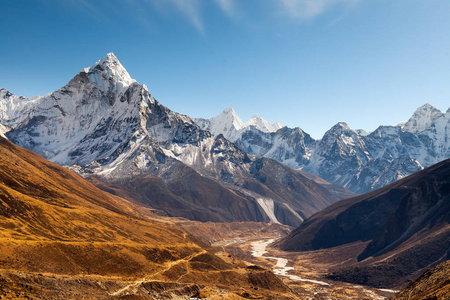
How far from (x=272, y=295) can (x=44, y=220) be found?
106 m

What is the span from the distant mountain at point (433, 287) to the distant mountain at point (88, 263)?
63.3 metres

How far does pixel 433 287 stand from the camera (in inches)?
3172

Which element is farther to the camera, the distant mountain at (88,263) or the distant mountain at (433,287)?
the distant mountain at (88,263)

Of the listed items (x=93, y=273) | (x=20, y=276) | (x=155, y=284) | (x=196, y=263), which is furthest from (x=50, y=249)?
(x=196, y=263)

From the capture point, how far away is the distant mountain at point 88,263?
344 feet

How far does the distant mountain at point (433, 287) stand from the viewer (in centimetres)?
7056

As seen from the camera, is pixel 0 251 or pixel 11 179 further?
pixel 11 179

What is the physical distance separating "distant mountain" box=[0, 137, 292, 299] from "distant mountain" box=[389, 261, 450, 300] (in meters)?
63.3

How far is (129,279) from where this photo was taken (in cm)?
12850

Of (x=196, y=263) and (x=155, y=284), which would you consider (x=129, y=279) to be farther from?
(x=196, y=263)

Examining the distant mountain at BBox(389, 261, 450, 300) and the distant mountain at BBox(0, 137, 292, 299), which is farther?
the distant mountain at BBox(0, 137, 292, 299)

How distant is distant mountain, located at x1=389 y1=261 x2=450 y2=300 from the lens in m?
70.6

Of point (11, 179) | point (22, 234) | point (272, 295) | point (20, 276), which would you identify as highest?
point (11, 179)

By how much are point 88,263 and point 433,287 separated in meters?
105
